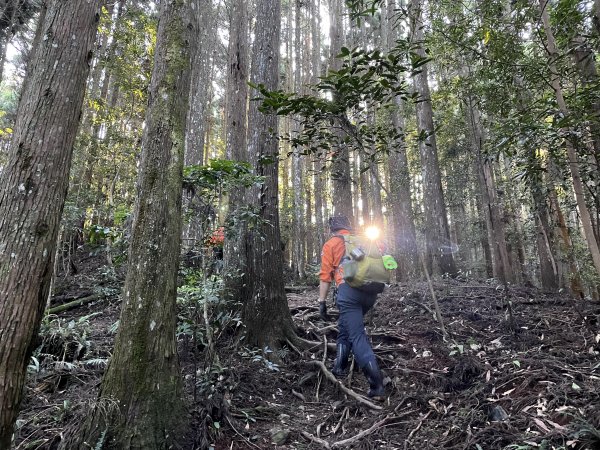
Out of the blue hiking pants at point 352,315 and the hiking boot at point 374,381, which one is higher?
the blue hiking pants at point 352,315

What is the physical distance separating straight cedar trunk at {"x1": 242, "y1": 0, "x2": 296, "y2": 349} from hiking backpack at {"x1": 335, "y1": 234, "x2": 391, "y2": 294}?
115 centimetres

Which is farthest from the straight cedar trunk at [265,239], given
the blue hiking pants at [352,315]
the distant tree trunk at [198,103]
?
the distant tree trunk at [198,103]

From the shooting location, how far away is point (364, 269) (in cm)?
436

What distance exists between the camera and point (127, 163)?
35.5ft

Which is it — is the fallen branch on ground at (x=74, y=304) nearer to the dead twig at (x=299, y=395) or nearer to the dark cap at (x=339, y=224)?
the dead twig at (x=299, y=395)

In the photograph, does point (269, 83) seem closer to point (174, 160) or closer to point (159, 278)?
point (174, 160)

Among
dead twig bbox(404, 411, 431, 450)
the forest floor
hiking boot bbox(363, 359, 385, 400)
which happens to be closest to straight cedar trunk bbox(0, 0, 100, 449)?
the forest floor

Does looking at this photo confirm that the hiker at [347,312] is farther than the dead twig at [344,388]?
Yes

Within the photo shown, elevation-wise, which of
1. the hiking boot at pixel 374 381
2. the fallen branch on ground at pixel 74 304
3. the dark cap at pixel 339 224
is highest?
the dark cap at pixel 339 224

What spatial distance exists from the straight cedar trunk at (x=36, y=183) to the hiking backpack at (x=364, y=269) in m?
2.93

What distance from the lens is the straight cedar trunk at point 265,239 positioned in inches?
197

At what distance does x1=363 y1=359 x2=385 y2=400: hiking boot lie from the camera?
407cm

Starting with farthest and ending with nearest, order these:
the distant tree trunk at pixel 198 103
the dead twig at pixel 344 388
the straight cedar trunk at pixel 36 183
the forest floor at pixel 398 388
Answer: the distant tree trunk at pixel 198 103, the dead twig at pixel 344 388, the forest floor at pixel 398 388, the straight cedar trunk at pixel 36 183

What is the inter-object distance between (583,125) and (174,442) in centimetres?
457
